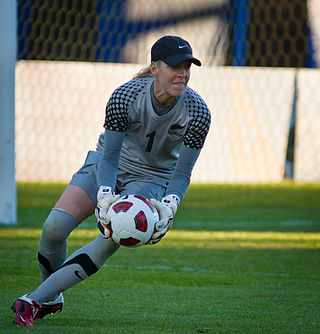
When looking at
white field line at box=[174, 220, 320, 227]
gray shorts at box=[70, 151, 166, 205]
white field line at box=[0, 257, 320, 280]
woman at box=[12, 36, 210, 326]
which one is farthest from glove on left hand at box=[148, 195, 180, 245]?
white field line at box=[174, 220, 320, 227]

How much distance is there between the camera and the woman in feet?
12.3

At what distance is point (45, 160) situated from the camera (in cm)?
1542

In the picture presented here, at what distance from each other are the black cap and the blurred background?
445 inches

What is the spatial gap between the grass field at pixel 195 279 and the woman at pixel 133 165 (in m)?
0.30

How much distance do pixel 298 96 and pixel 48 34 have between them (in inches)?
249

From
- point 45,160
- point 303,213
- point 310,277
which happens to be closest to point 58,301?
point 310,277

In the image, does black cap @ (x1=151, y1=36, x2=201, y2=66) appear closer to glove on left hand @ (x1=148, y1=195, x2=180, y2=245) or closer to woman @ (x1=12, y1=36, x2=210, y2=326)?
woman @ (x1=12, y1=36, x2=210, y2=326)

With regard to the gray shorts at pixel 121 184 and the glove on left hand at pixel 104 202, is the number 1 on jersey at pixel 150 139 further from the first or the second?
the glove on left hand at pixel 104 202

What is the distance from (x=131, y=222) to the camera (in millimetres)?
3564

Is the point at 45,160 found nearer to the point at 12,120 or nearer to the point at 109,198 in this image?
the point at 12,120

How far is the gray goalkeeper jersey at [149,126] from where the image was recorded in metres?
3.94

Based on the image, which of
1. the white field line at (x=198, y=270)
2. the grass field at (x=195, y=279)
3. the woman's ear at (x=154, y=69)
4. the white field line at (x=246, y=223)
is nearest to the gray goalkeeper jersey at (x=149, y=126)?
the woman's ear at (x=154, y=69)

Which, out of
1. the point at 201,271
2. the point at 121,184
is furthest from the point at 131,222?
the point at 201,271

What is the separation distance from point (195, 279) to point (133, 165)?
170 cm
